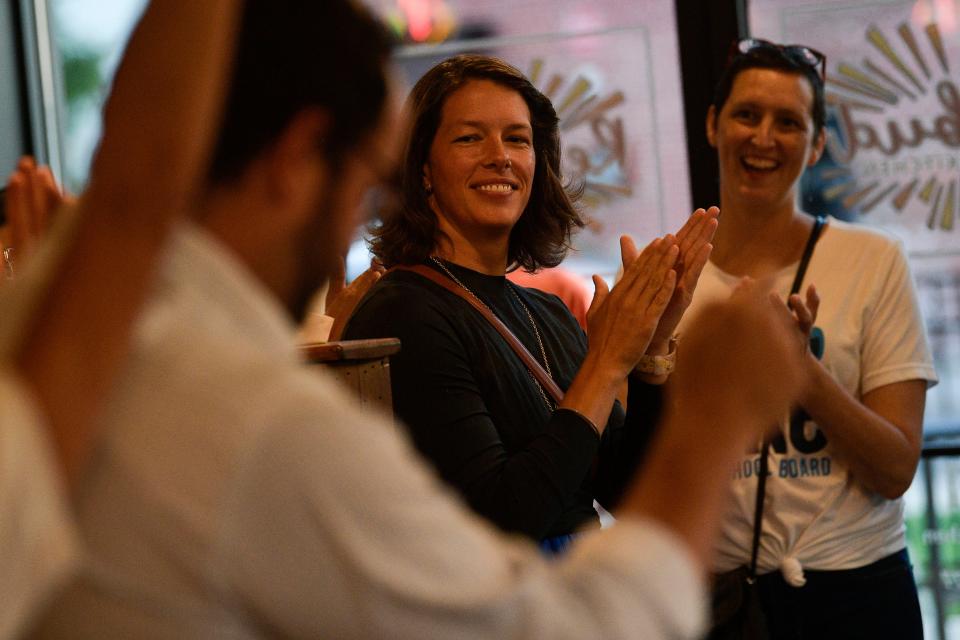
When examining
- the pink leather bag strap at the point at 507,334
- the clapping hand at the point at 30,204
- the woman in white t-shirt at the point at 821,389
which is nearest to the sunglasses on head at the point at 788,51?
the woman in white t-shirt at the point at 821,389

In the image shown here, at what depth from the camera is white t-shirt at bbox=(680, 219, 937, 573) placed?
2227mm

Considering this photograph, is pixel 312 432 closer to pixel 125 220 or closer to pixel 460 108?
pixel 125 220

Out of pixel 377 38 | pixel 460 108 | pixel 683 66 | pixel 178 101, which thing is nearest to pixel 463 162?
pixel 460 108

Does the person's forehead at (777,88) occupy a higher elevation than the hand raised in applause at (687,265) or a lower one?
higher

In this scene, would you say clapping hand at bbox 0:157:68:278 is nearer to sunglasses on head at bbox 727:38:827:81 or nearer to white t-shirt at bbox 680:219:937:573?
white t-shirt at bbox 680:219:937:573

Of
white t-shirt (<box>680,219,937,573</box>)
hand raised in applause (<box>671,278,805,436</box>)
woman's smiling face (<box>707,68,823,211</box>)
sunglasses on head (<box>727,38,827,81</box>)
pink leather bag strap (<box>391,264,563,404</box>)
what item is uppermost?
sunglasses on head (<box>727,38,827,81</box>)

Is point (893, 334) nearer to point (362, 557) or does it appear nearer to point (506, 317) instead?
point (506, 317)

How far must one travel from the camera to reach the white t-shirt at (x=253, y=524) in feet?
2.21

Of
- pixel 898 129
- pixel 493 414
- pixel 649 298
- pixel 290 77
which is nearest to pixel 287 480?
pixel 290 77

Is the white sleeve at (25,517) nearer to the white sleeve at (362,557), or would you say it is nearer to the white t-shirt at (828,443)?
the white sleeve at (362,557)

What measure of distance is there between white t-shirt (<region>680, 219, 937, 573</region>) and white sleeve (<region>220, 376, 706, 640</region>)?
157 centimetres

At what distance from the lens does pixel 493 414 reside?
1.80 m

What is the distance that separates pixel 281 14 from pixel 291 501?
0.32 m

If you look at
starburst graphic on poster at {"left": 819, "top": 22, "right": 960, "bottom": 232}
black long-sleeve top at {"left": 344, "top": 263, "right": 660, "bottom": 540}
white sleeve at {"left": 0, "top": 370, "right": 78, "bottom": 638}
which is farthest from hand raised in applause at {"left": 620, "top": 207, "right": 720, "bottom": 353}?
starburst graphic on poster at {"left": 819, "top": 22, "right": 960, "bottom": 232}
